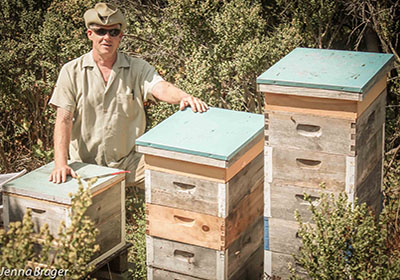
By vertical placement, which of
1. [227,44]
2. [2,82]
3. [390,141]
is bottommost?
[390,141]

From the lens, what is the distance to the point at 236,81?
585 centimetres

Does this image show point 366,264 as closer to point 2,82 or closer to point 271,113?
point 271,113

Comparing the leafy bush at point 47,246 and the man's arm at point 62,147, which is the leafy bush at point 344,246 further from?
the man's arm at point 62,147

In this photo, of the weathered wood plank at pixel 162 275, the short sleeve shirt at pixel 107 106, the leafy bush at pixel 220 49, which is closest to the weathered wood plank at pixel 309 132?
the weathered wood plank at pixel 162 275

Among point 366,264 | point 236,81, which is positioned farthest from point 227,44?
point 366,264

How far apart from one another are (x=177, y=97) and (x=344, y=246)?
160 cm

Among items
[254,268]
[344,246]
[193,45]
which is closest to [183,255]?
[254,268]

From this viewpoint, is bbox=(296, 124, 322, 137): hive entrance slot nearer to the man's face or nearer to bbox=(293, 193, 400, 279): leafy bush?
bbox=(293, 193, 400, 279): leafy bush

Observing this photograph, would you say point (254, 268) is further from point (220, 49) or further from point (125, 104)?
point (220, 49)

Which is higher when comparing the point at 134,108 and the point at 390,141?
the point at 134,108

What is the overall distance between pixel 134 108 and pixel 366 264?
2035mm

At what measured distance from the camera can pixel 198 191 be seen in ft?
12.7

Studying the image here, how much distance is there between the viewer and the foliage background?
18.6ft

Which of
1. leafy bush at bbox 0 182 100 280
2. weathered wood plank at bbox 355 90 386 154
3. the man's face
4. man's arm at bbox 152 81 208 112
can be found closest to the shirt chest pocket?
man's arm at bbox 152 81 208 112
